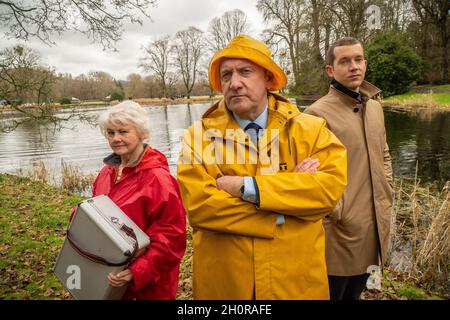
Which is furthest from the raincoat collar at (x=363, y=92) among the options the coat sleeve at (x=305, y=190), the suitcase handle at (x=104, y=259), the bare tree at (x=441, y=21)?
the bare tree at (x=441, y=21)

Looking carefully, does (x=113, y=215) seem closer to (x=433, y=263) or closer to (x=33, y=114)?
(x=433, y=263)

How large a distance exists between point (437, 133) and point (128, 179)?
14804 mm

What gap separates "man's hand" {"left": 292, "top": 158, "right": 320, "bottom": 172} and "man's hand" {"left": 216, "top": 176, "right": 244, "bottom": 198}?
0.35 meters

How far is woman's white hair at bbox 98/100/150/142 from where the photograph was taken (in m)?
2.30

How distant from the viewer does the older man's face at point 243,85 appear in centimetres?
182

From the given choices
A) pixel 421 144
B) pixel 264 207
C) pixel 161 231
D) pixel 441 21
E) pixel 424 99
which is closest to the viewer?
pixel 264 207

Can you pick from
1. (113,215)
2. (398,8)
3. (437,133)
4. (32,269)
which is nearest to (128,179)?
(113,215)

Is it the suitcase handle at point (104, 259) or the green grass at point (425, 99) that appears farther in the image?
the green grass at point (425, 99)

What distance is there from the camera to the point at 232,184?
1707mm

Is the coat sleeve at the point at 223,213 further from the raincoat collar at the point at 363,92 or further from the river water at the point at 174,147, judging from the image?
the river water at the point at 174,147

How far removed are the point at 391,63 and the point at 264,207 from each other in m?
29.0

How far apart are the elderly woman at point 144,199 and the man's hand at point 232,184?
0.53 m

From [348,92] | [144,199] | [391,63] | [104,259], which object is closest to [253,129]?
[144,199]

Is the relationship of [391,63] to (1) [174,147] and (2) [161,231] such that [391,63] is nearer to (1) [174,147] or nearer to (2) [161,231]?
(1) [174,147]
